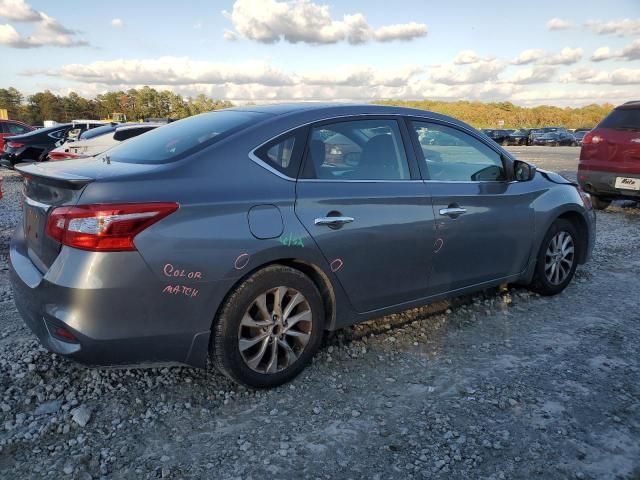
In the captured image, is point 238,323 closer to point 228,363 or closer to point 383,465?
point 228,363

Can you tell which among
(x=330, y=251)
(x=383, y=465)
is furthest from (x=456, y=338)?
(x=383, y=465)

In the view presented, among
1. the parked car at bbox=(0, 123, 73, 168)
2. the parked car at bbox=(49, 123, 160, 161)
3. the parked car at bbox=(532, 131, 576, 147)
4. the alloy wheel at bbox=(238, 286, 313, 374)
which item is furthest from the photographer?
the parked car at bbox=(532, 131, 576, 147)

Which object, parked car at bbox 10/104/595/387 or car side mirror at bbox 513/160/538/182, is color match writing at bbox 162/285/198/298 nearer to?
parked car at bbox 10/104/595/387

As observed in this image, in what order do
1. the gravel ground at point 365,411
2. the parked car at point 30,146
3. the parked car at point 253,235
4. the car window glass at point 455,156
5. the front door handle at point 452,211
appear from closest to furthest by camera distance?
the gravel ground at point 365,411, the parked car at point 253,235, the front door handle at point 452,211, the car window glass at point 455,156, the parked car at point 30,146

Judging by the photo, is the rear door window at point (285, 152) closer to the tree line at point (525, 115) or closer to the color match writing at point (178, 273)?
the color match writing at point (178, 273)

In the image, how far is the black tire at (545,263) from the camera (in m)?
4.54

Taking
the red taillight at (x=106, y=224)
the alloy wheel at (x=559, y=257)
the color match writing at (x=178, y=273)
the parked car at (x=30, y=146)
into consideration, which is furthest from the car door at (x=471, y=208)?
the parked car at (x=30, y=146)

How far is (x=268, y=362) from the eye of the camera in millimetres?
3053

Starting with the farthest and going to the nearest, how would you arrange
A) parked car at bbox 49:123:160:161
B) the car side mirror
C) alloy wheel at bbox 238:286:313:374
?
parked car at bbox 49:123:160:161 < the car side mirror < alloy wheel at bbox 238:286:313:374

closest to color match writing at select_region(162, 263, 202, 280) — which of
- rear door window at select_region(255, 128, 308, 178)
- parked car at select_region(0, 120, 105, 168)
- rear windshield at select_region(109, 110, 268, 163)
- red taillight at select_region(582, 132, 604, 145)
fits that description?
rear windshield at select_region(109, 110, 268, 163)

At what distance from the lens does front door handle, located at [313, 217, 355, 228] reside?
9.98 feet

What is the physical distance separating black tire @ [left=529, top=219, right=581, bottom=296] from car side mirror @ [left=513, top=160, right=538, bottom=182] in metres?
0.56

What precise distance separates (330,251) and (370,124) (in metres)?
0.98

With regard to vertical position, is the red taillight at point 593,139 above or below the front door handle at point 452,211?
above
